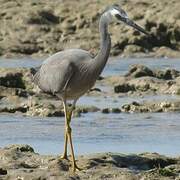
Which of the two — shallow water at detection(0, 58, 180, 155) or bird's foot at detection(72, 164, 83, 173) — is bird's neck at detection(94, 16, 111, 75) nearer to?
bird's foot at detection(72, 164, 83, 173)

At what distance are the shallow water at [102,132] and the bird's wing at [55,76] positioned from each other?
1.74 meters

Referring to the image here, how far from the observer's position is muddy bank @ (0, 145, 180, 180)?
9.31 meters

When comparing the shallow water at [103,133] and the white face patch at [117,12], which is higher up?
the white face patch at [117,12]

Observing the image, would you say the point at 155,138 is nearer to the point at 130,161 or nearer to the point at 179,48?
the point at 130,161

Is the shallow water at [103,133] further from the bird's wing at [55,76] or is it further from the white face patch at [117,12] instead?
the white face patch at [117,12]

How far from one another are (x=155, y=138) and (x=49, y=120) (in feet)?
9.02

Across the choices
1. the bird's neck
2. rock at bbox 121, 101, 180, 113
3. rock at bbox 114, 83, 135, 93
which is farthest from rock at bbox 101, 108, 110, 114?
the bird's neck

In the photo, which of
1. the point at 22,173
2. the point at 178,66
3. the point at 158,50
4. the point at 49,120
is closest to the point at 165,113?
the point at 49,120

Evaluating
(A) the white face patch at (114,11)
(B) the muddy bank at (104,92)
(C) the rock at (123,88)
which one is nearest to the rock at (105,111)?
(B) the muddy bank at (104,92)

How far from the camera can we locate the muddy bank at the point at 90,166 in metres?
9.31

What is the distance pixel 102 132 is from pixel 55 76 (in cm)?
458

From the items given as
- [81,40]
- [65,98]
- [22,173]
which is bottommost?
[22,173]

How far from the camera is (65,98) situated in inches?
409

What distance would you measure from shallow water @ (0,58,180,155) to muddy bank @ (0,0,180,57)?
1650cm
